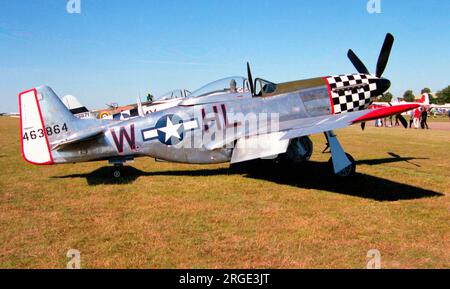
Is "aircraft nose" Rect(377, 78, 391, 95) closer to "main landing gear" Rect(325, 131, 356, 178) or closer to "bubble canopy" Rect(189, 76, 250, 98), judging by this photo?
"main landing gear" Rect(325, 131, 356, 178)

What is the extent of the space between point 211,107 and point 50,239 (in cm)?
491

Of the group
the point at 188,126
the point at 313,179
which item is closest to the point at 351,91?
the point at 313,179

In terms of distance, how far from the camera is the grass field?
418 centimetres

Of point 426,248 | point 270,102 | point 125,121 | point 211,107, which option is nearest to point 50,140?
point 125,121

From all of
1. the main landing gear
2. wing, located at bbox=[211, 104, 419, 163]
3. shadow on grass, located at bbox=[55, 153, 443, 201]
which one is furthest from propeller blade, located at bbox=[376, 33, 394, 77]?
the main landing gear

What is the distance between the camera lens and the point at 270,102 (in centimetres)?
873

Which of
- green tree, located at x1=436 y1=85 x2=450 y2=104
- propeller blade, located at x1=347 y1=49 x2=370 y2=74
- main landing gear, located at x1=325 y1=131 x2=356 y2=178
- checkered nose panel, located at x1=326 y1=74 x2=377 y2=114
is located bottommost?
main landing gear, located at x1=325 y1=131 x2=356 y2=178

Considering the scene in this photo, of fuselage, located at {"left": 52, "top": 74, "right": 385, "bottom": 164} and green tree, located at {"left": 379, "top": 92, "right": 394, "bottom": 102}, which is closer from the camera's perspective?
fuselage, located at {"left": 52, "top": 74, "right": 385, "bottom": 164}

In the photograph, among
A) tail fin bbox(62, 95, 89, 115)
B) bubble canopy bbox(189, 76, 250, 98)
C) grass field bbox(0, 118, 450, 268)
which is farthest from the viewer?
tail fin bbox(62, 95, 89, 115)

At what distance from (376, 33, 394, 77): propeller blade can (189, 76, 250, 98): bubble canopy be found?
4.23 meters

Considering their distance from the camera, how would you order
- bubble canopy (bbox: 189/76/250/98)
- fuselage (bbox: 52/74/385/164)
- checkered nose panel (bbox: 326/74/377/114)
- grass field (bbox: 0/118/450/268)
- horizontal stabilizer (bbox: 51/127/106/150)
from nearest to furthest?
1. grass field (bbox: 0/118/450/268)
2. horizontal stabilizer (bbox: 51/127/106/150)
3. fuselage (bbox: 52/74/385/164)
4. bubble canopy (bbox: 189/76/250/98)
5. checkered nose panel (bbox: 326/74/377/114)

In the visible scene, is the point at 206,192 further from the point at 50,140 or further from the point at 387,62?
the point at 387,62

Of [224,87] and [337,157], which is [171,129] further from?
[337,157]

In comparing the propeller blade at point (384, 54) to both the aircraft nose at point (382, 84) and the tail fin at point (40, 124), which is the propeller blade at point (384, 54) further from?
the tail fin at point (40, 124)
